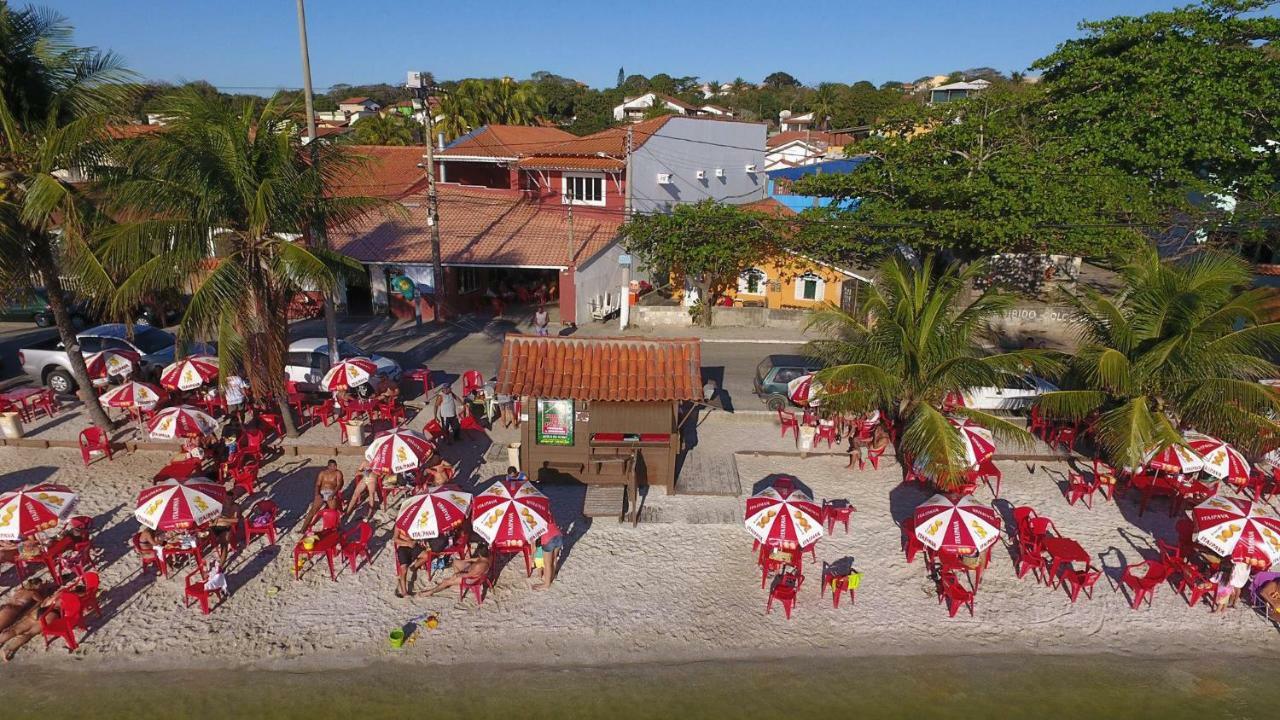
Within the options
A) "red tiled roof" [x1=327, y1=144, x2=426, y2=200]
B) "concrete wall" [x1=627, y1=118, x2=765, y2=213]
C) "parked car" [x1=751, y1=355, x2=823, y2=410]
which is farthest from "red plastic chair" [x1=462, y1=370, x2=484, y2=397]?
"concrete wall" [x1=627, y1=118, x2=765, y2=213]

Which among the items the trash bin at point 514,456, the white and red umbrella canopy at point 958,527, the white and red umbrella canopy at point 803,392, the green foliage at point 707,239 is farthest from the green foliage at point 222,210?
the green foliage at point 707,239

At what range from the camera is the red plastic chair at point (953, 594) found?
10.5 metres

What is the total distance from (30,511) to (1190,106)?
102ft

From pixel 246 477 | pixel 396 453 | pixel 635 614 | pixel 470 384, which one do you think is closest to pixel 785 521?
pixel 635 614

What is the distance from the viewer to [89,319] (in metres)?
26.1

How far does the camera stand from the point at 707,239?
26.9 meters

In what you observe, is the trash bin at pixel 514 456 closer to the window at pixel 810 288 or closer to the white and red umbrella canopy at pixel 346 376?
the white and red umbrella canopy at pixel 346 376

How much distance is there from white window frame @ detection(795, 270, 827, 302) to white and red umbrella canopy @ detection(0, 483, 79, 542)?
24152 mm

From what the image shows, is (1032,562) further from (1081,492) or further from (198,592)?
(198,592)

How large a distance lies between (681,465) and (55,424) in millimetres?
14574

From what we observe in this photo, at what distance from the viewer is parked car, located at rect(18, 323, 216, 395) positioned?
18.9 metres

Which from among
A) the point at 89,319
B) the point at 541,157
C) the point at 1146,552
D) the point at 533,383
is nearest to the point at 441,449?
the point at 533,383

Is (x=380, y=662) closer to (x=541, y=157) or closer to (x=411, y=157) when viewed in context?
(x=541, y=157)

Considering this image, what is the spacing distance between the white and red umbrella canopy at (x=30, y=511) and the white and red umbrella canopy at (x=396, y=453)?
429cm
